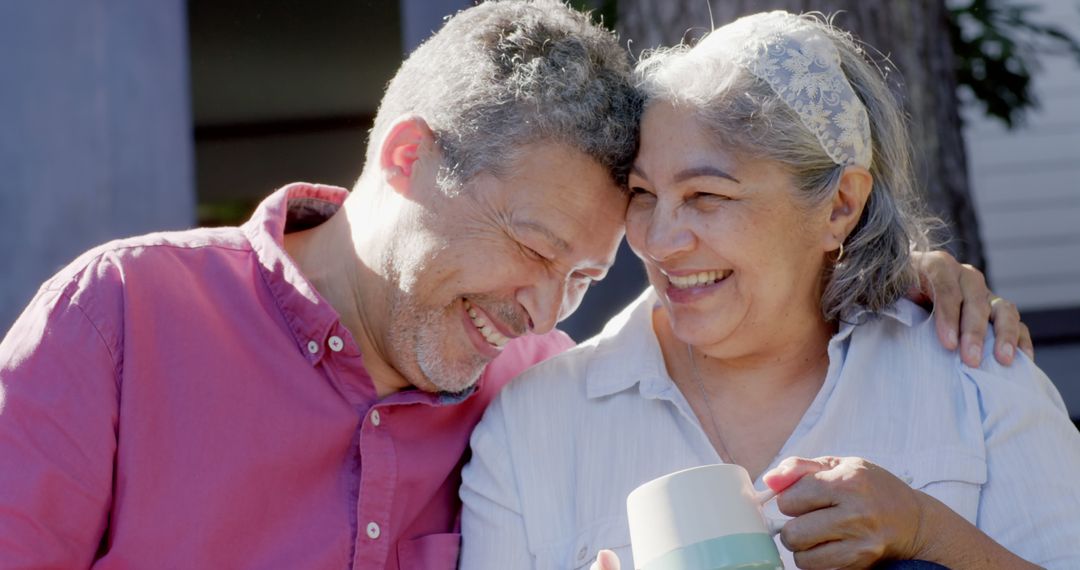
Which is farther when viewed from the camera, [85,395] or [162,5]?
[162,5]

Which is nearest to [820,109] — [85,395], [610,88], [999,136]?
[610,88]

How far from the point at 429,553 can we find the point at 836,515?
2.60 ft

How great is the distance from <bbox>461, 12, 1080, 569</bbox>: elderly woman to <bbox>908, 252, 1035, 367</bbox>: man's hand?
3 centimetres

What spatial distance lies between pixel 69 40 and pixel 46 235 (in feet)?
1.83

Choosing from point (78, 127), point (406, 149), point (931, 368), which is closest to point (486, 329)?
point (406, 149)

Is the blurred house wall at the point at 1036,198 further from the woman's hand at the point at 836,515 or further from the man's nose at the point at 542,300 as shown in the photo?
the woman's hand at the point at 836,515

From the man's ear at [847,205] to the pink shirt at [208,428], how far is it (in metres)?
0.73

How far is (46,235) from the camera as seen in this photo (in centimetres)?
382

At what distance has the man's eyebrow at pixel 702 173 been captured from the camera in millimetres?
2137

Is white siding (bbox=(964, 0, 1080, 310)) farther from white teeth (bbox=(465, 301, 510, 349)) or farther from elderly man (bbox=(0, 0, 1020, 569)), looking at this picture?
white teeth (bbox=(465, 301, 510, 349))

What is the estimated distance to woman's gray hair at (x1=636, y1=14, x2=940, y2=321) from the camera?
2.15 metres

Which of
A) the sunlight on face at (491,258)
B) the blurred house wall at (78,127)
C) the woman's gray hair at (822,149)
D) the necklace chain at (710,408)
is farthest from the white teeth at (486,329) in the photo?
the blurred house wall at (78,127)

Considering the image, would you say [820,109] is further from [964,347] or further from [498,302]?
[498,302]

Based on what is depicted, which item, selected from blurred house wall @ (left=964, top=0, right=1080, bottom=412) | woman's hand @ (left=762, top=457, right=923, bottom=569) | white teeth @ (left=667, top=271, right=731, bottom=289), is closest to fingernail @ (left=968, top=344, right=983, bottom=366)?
white teeth @ (left=667, top=271, right=731, bottom=289)
